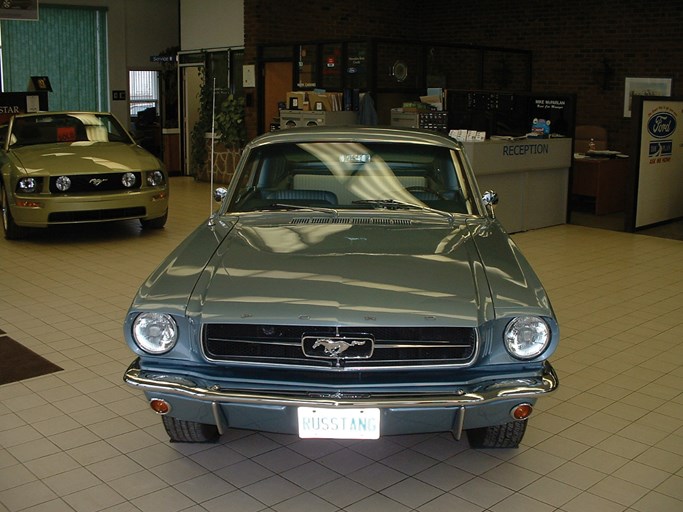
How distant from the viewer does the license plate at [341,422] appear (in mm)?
3127

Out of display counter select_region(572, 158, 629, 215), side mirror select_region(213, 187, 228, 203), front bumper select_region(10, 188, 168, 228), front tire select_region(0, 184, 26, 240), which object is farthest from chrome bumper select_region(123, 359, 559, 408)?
display counter select_region(572, 158, 629, 215)

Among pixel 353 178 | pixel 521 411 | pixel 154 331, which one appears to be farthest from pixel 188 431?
pixel 353 178

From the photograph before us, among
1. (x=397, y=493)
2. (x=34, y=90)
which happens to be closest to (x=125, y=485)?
(x=397, y=493)

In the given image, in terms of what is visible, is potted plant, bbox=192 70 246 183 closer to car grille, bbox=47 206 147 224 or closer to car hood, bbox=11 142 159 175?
car hood, bbox=11 142 159 175

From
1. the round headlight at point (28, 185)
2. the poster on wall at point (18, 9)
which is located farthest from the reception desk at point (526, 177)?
the poster on wall at point (18, 9)

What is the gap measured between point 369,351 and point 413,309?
233mm

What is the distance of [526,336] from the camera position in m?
3.29

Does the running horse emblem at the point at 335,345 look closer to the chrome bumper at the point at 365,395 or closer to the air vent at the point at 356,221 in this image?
the chrome bumper at the point at 365,395

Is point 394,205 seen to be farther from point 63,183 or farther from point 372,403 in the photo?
point 63,183

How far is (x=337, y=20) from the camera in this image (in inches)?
614

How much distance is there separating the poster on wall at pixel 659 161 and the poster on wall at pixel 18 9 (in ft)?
30.0

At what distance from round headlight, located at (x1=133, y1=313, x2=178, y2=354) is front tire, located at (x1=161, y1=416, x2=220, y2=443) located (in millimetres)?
541

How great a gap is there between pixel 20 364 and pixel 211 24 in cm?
1126

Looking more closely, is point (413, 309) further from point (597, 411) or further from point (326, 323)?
point (597, 411)
